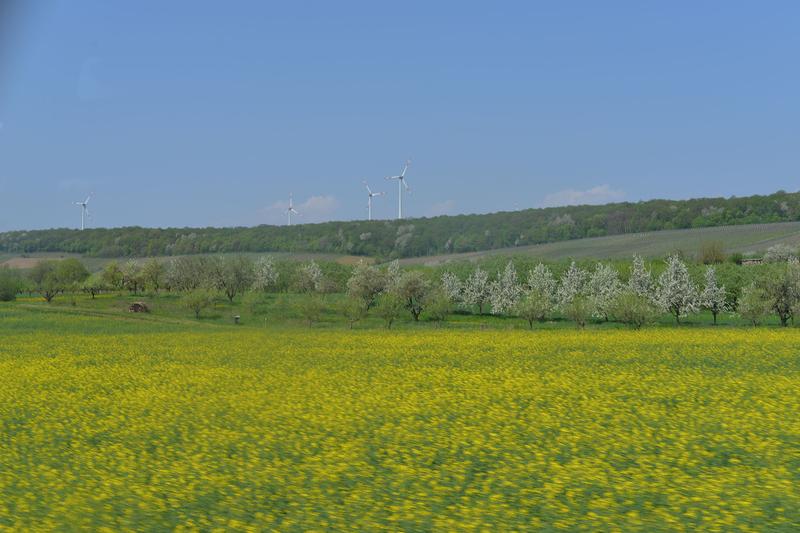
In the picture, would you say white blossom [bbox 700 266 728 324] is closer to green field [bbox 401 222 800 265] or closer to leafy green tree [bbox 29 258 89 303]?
green field [bbox 401 222 800 265]

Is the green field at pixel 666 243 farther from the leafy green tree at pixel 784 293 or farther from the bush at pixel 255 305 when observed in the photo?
the bush at pixel 255 305

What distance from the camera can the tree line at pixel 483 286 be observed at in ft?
272

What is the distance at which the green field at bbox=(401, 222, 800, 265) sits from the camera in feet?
485

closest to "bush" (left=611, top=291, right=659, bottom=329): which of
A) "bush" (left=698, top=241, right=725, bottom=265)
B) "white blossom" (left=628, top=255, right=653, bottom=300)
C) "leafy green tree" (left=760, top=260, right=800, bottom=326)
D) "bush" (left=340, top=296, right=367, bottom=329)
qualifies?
"leafy green tree" (left=760, top=260, right=800, bottom=326)

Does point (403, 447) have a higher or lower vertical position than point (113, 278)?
lower

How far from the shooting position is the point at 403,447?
683 inches

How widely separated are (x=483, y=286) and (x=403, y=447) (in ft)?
345

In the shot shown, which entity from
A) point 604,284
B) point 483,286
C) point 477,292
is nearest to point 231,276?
point 477,292

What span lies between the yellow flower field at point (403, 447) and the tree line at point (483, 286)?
5007cm

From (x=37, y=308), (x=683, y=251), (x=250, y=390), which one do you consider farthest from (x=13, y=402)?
(x=683, y=251)

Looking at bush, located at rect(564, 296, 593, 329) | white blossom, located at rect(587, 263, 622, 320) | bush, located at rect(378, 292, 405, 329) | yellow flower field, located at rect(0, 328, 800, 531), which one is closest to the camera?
yellow flower field, located at rect(0, 328, 800, 531)

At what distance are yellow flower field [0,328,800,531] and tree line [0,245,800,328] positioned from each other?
5007 centimetres

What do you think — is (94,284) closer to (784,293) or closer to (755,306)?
(755,306)

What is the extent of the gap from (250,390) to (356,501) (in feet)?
48.5
